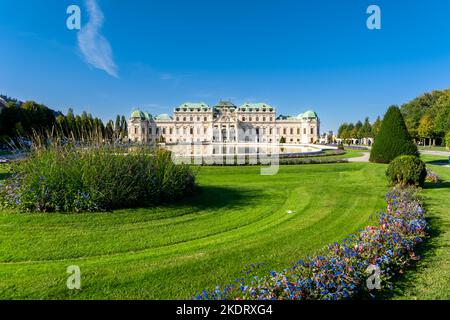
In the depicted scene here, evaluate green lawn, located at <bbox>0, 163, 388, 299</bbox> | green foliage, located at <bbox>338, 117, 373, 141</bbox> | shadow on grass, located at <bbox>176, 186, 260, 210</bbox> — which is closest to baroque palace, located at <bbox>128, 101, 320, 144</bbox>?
green foliage, located at <bbox>338, 117, 373, 141</bbox>

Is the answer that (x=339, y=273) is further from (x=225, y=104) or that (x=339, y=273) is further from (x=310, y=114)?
(x=225, y=104)

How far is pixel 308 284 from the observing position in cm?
323

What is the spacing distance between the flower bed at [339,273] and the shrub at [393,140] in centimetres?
1247

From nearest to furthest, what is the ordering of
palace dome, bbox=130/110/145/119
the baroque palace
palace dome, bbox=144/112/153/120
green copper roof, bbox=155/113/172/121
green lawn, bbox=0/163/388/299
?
green lawn, bbox=0/163/388/299 → palace dome, bbox=130/110/145/119 → the baroque palace → palace dome, bbox=144/112/153/120 → green copper roof, bbox=155/113/172/121

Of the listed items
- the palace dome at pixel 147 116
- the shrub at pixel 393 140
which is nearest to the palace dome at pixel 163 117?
the palace dome at pixel 147 116

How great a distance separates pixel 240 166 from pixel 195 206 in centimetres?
1088

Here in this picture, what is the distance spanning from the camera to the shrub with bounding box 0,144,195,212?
236 inches

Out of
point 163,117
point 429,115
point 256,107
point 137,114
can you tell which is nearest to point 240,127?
point 256,107

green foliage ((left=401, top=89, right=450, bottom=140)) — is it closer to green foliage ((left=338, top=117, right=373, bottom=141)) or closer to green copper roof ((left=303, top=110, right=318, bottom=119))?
green foliage ((left=338, top=117, right=373, bottom=141))

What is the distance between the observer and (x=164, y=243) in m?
4.99

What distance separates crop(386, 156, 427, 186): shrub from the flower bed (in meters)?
5.61

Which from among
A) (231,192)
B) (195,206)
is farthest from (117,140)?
(231,192)

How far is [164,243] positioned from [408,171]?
8824 mm
